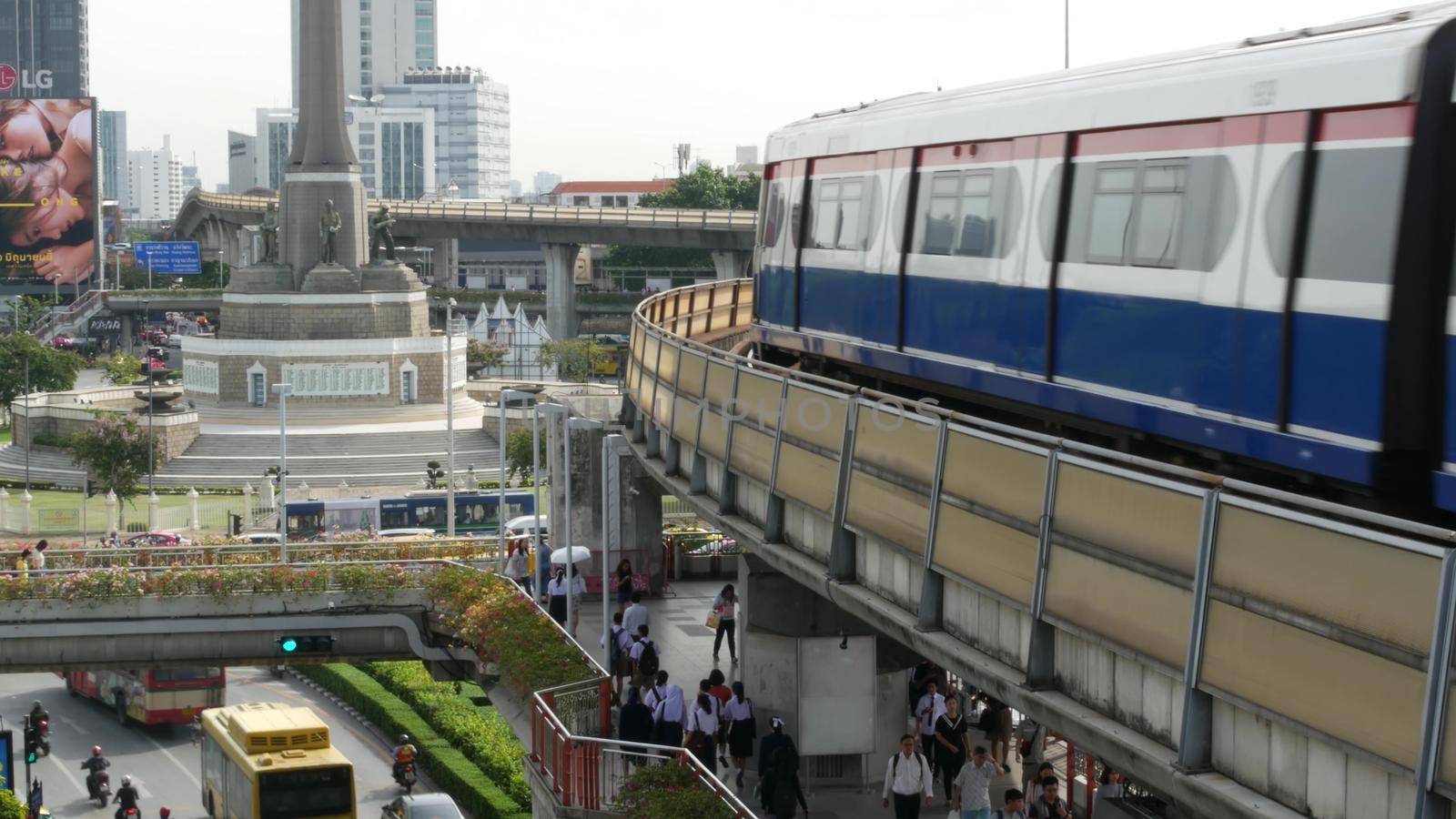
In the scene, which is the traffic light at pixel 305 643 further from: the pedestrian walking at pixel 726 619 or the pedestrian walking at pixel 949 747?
the pedestrian walking at pixel 949 747

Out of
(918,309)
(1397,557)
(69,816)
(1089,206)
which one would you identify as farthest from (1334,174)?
(69,816)

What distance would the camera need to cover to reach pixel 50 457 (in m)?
66.4

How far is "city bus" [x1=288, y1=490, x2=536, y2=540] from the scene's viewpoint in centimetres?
4956

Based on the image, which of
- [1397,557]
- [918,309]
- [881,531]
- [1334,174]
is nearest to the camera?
[1397,557]

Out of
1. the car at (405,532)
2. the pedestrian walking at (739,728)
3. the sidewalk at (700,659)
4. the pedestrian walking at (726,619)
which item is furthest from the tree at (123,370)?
the pedestrian walking at (739,728)

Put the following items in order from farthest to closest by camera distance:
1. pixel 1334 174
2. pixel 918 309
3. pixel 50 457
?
pixel 50 457
pixel 918 309
pixel 1334 174

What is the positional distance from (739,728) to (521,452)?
132 feet

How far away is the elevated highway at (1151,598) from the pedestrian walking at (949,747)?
2542mm

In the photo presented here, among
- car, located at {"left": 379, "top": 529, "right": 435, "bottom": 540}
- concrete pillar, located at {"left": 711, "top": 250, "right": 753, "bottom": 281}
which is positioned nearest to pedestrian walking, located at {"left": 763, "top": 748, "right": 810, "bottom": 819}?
car, located at {"left": 379, "top": 529, "right": 435, "bottom": 540}

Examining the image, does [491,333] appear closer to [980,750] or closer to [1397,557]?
[980,750]

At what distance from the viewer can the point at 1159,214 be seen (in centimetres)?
1355

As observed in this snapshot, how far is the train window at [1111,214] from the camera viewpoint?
1408 centimetres

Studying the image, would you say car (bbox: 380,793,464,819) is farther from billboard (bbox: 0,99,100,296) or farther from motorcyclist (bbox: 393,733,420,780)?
billboard (bbox: 0,99,100,296)

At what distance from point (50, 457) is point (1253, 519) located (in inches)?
2516
